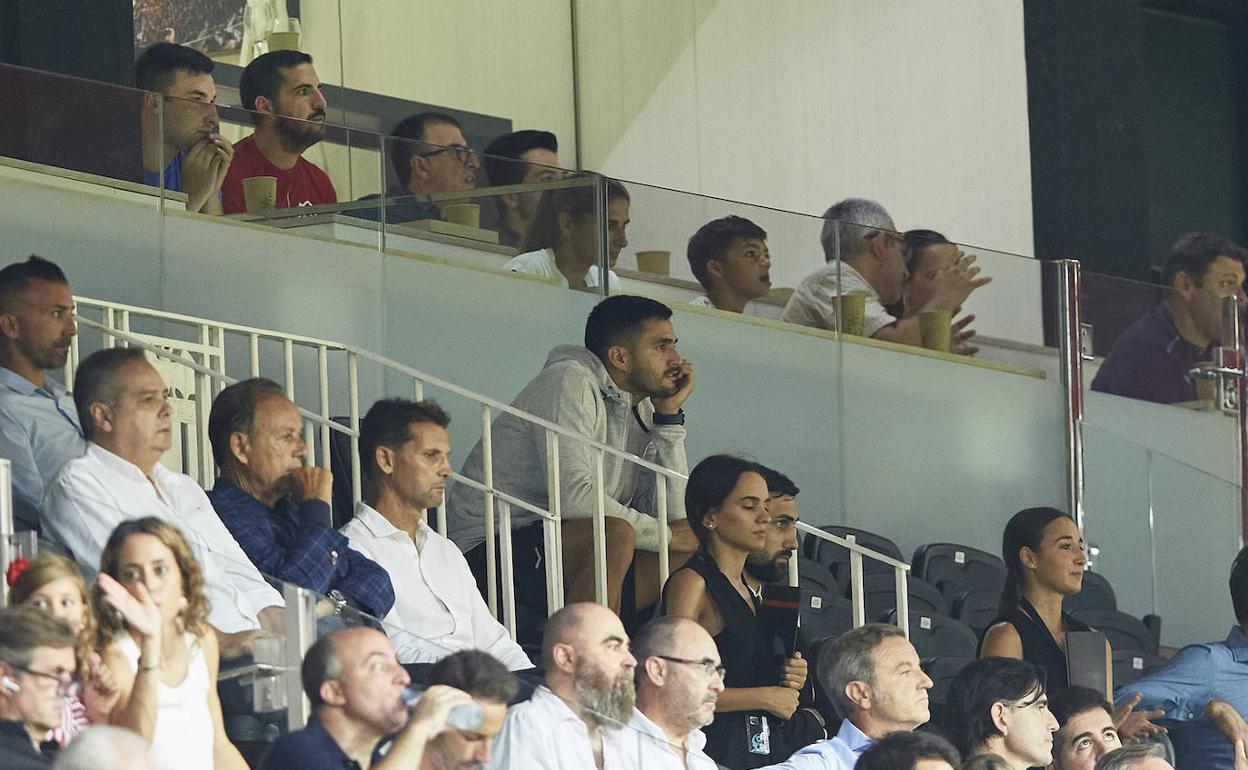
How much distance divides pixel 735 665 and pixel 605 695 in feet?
2.74

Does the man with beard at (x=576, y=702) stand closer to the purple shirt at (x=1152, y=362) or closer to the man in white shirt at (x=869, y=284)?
the man in white shirt at (x=869, y=284)

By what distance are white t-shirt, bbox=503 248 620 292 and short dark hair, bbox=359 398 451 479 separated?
1.10 meters

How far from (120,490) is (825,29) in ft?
19.9

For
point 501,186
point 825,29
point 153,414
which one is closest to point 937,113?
point 825,29

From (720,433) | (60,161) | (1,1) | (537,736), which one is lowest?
(537,736)

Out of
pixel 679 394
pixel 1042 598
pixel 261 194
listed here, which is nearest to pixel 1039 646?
pixel 1042 598

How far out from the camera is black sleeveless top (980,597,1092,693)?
229 inches

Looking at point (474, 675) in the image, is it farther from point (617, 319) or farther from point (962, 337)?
point (962, 337)

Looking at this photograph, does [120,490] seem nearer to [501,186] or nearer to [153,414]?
[153,414]

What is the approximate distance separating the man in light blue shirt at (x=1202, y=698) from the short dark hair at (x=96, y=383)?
8.53ft

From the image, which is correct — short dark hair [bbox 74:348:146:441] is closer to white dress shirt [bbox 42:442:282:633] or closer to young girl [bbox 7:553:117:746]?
white dress shirt [bbox 42:442:282:633]

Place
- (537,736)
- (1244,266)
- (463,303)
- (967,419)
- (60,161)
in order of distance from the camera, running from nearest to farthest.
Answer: (537,736)
(60,161)
(463,303)
(967,419)
(1244,266)

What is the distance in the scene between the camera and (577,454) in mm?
5656

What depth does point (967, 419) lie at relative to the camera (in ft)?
22.4
